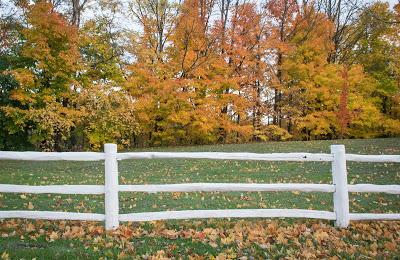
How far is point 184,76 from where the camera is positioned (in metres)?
26.8

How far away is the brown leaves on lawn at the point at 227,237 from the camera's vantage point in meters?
5.12

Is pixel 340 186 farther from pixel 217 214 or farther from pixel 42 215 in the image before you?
pixel 42 215

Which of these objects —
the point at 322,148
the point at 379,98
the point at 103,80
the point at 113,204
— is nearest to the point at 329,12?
the point at 379,98

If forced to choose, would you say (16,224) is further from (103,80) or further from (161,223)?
(103,80)

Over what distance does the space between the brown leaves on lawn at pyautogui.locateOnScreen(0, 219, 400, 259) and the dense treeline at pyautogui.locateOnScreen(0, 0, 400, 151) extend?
52.2ft

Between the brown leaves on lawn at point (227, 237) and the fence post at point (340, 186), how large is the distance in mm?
215

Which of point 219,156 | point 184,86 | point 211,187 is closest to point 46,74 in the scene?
point 184,86

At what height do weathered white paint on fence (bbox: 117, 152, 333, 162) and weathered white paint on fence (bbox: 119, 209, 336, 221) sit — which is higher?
weathered white paint on fence (bbox: 117, 152, 333, 162)

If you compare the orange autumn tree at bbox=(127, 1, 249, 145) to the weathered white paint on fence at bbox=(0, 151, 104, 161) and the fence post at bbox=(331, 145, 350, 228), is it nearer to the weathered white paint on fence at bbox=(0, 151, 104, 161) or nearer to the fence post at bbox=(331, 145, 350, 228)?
the weathered white paint on fence at bbox=(0, 151, 104, 161)

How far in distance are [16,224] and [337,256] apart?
498cm

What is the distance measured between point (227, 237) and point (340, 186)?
215 centimetres

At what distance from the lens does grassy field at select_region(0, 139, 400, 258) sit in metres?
5.22

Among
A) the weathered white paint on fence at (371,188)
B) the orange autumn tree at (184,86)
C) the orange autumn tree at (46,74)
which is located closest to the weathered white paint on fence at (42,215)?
the weathered white paint on fence at (371,188)

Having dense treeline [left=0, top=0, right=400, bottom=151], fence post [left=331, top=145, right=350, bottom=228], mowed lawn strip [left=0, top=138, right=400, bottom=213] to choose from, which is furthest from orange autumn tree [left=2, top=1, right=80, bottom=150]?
fence post [left=331, top=145, right=350, bottom=228]
